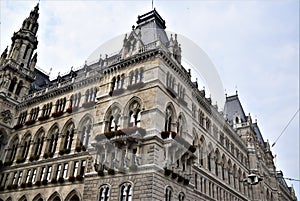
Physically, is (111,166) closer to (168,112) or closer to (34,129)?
A: (168,112)

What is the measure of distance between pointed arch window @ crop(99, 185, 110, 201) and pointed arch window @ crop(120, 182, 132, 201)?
1494 millimetres

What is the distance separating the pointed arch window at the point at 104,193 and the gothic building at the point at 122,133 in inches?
3.5

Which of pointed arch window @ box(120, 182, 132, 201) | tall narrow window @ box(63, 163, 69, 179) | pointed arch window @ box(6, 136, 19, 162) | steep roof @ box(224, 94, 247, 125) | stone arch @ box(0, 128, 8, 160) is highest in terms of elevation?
steep roof @ box(224, 94, 247, 125)

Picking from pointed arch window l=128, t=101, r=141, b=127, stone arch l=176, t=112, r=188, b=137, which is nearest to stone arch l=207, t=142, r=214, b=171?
stone arch l=176, t=112, r=188, b=137

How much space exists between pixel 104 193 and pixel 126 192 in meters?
2.50

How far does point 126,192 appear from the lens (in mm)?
25703

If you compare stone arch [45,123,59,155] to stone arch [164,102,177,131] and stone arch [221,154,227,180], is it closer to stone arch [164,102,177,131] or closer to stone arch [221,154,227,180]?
stone arch [164,102,177,131]

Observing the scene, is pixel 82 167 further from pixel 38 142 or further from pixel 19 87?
pixel 19 87

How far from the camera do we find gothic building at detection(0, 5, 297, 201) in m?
26.9

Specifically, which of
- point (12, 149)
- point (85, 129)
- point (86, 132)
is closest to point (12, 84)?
point (12, 149)

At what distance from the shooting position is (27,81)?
47594mm

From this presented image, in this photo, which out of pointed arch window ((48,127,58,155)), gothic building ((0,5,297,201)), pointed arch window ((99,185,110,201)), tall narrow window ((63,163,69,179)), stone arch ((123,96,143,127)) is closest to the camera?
pointed arch window ((99,185,110,201))

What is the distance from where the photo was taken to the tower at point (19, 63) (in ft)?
147

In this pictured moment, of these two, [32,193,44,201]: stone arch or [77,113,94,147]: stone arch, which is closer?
[32,193,44,201]: stone arch
